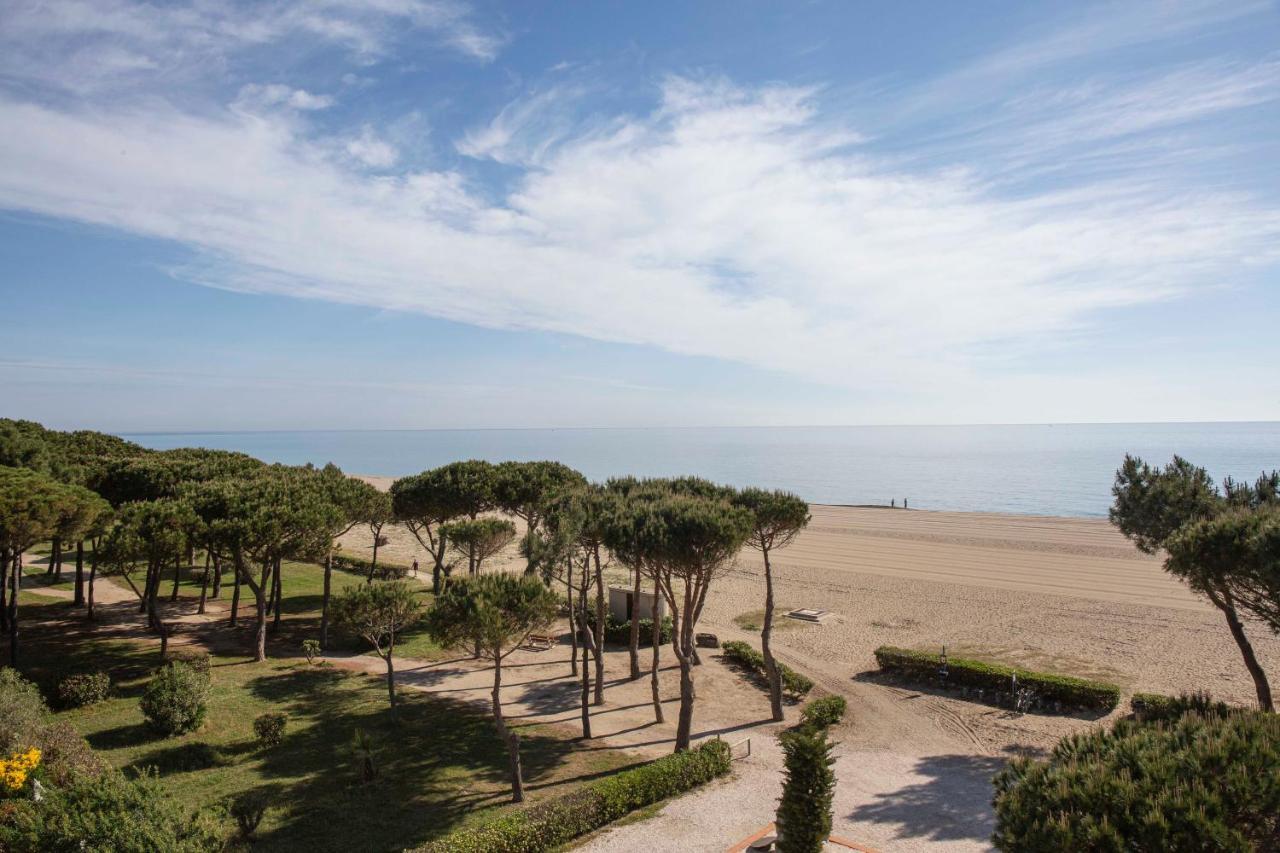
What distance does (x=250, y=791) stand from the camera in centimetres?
1576

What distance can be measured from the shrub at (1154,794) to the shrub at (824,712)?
11.8 meters

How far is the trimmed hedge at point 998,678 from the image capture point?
2133 cm

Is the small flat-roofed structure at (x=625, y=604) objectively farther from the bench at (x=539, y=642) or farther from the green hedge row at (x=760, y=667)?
the green hedge row at (x=760, y=667)

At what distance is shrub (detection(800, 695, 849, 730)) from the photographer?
20453 mm

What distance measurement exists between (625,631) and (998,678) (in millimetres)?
14775

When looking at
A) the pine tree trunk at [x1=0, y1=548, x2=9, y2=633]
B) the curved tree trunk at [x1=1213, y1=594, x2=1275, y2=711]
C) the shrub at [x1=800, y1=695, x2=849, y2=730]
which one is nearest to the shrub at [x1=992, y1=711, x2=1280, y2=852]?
the curved tree trunk at [x1=1213, y1=594, x2=1275, y2=711]

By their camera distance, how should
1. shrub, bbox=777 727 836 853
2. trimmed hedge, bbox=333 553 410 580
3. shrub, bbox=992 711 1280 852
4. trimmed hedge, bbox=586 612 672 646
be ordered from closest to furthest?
shrub, bbox=992 711 1280 852
shrub, bbox=777 727 836 853
trimmed hedge, bbox=586 612 672 646
trimmed hedge, bbox=333 553 410 580

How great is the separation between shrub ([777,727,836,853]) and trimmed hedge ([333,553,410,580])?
1311 inches

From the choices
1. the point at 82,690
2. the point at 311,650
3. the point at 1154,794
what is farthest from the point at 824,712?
the point at 82,690

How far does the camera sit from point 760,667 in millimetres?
26203

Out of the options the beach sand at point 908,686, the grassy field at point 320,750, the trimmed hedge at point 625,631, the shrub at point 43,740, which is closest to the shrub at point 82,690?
the grassy field at point 320,750

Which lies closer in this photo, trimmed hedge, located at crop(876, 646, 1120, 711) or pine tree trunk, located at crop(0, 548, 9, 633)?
trimmed hedge, located at crop(876, 646, 1120, 711)

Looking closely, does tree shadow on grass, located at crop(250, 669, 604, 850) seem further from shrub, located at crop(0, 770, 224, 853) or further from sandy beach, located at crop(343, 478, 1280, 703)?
sandy beach, located at crop(343, 478, 1280, 703)

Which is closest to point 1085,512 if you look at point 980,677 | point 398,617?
point 980,677
